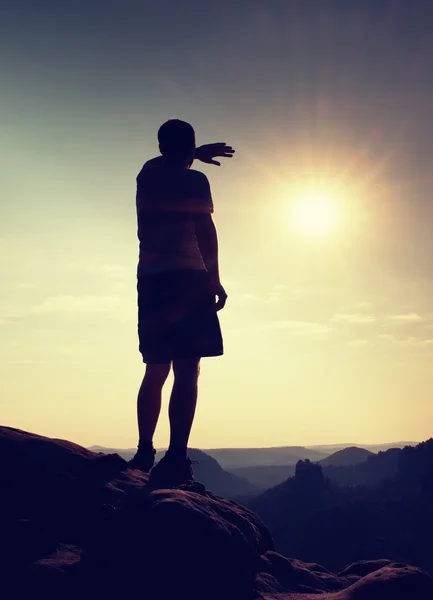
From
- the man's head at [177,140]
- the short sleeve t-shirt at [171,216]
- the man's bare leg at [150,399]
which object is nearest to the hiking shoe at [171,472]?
the man's bare leg at [150,399]

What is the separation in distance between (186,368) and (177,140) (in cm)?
273

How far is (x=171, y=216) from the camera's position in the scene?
6809 mm

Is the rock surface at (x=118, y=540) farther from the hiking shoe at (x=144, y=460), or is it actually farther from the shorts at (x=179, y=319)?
the shorts at (x=179, y=319)

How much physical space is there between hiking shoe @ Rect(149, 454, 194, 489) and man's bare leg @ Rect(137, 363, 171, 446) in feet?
1.80

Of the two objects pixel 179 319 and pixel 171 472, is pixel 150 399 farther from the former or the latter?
pixel 179 319

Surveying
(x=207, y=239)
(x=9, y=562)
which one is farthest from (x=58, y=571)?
(x=207, y=239)

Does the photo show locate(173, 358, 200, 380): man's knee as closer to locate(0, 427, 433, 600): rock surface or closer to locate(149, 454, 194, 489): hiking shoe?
locate(149, 454, 194, 489): hiking shoe

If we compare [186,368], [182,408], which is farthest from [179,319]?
[182,408]

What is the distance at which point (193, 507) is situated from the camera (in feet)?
17.1

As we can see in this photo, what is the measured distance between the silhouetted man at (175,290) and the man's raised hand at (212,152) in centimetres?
56

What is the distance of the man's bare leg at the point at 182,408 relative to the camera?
251 inches

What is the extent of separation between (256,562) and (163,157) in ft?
15.3

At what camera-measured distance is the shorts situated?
6.52 meters

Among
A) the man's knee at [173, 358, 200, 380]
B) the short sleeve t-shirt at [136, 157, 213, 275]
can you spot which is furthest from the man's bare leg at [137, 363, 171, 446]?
the short sleeve t-shirt at [136, 157, 213, 275]
